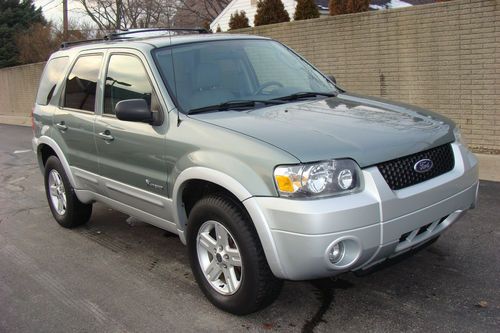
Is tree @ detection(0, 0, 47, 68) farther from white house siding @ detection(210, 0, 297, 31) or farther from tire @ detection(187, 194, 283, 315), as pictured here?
tire @ detection(187, 194, 283, 315)

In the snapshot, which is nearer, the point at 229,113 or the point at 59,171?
the point at 229,113

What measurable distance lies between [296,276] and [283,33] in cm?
904

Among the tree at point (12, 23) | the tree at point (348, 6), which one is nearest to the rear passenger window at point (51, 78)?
the tree at point (348, 6)

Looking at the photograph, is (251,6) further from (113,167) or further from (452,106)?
(113,167)

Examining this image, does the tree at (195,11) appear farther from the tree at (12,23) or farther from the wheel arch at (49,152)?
the wheel arch at (49,152)

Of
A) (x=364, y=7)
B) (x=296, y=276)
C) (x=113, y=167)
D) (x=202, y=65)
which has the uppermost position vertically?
(x=364, y=7)

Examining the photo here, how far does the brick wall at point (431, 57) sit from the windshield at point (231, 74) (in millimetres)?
4284

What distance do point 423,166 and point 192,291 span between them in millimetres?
1910

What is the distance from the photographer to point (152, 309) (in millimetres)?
3717

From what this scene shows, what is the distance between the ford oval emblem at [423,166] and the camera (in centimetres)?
326

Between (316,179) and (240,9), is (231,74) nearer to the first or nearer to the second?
(316,179)

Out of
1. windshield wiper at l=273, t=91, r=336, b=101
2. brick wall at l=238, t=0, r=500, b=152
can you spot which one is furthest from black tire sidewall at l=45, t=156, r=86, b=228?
brick wall at l=238, t=0, r=500, b=152

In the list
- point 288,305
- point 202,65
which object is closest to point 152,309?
point 288,305

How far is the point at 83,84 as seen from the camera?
5.03 metres
